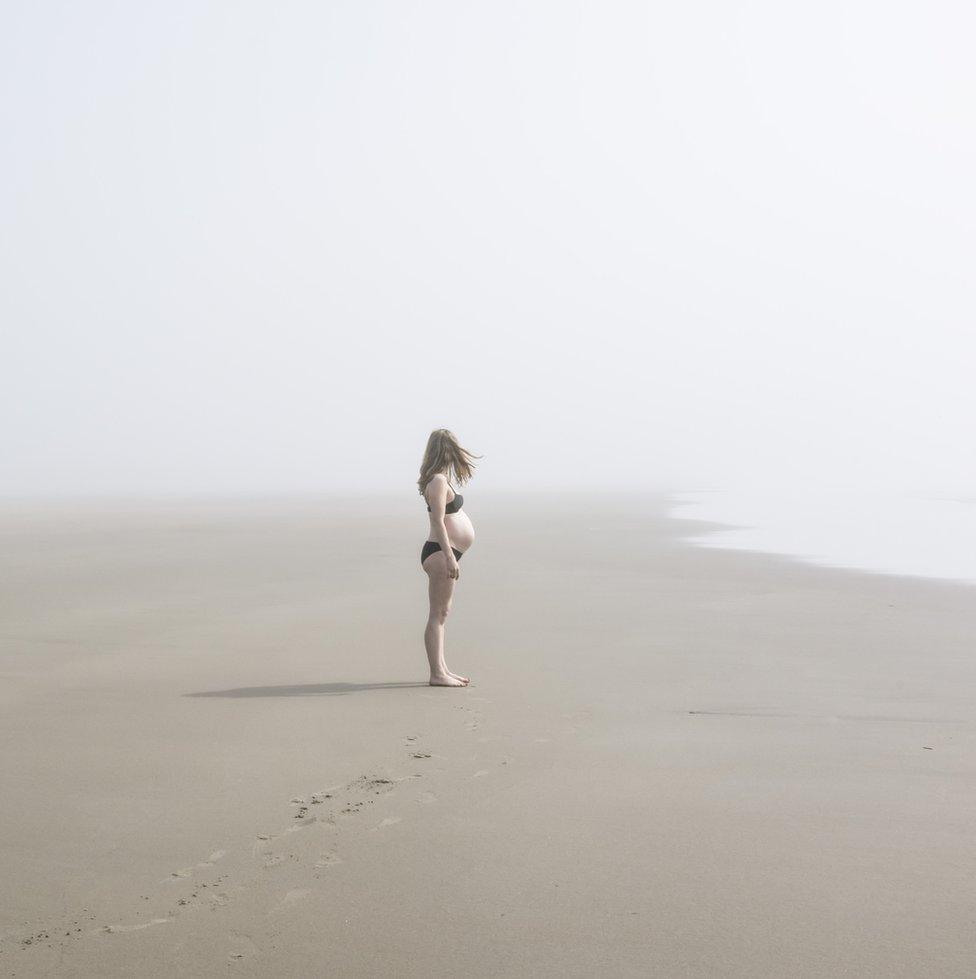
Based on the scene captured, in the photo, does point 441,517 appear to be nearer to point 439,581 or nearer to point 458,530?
point 458,530

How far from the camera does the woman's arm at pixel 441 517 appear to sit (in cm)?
796

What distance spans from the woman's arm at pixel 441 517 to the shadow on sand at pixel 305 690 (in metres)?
1.00

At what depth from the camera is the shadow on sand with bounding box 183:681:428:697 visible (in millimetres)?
7750

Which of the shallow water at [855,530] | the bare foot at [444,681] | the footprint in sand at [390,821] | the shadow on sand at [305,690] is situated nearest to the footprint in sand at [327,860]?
the footprint in sand at [390,821]

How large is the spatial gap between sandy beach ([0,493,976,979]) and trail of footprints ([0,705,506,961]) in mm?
16

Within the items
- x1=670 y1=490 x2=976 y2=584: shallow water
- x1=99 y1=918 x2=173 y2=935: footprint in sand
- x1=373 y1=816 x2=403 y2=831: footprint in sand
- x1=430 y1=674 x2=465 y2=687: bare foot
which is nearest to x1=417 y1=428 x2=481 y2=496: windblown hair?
x1=430 y1=674 x2=465 y2=687: bare foot

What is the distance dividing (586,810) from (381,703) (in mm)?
2737

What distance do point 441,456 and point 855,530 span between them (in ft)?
68.0

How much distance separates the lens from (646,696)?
773 centimetres

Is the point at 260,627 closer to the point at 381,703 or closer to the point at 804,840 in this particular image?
the point at 381,703

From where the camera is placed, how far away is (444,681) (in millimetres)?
8008

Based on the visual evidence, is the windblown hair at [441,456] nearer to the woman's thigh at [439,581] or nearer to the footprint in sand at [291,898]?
the woman's thigh at [439,581]

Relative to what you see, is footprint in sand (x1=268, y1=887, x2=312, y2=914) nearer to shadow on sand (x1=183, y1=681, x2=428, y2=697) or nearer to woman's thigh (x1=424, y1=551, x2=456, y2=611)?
shadow on sand (x1=183, y1=681, x2=428, y2=697)

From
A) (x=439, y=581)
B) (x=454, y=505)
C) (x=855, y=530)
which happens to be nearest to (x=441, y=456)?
(x=454, y=505)
